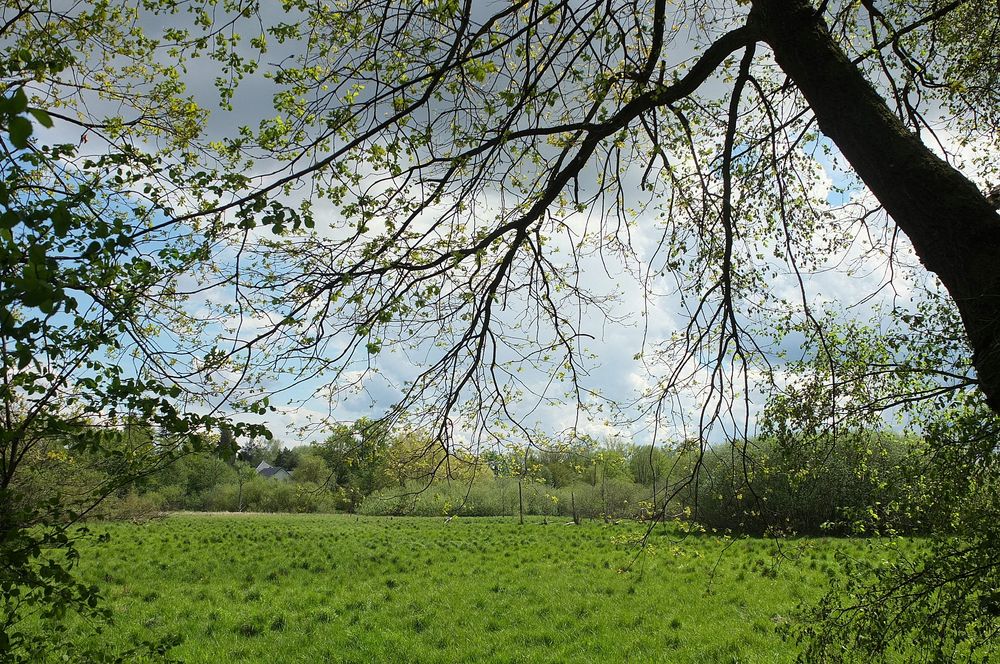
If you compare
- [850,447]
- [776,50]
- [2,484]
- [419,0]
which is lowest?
[2,484]

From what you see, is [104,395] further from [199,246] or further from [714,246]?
[714,246]

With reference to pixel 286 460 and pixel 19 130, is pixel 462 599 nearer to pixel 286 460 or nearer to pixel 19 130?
pixel 19 130

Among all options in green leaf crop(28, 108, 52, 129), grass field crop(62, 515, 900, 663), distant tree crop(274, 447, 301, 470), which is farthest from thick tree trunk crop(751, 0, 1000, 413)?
distant tree crop(274, 447, 301, 470)

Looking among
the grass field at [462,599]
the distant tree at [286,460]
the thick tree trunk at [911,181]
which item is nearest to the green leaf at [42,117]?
the thick tree trunk at [911,181]

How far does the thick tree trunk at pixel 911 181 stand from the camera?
2967 mm

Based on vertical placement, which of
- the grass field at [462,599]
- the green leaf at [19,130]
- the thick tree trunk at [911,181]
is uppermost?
the thick tree trunk at [911,181]

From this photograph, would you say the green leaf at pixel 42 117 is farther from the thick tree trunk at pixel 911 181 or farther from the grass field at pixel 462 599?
the grass field at pixel 462 599

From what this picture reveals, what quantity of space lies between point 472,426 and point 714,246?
2863mm

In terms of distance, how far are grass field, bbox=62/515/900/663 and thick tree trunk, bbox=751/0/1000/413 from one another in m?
2.48

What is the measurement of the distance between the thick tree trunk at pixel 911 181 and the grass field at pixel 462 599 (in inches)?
97.6

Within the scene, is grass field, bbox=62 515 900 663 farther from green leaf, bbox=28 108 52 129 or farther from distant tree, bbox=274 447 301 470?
distant tree, bbox=274 447 301 470

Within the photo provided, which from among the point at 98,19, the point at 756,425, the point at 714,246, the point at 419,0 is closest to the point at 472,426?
the point at 756,425

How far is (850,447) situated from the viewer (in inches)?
212

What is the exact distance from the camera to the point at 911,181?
319 cm
